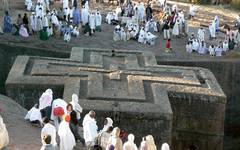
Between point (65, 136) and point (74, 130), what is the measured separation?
672 mm

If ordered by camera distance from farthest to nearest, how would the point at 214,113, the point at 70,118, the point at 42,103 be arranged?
1. the point at 214,113
2. the point at 42,103
3. the point at 70,118

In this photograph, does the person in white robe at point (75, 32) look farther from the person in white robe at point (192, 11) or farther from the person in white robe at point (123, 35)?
the person in white robe at point (192, 11)

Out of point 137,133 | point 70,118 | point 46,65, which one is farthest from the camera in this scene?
point 46,65

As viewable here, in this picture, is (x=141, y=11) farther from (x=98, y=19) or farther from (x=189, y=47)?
(x=189, y=47)

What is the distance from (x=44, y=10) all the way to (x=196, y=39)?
5856 mm

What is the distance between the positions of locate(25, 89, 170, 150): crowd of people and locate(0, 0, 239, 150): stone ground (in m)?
0.38

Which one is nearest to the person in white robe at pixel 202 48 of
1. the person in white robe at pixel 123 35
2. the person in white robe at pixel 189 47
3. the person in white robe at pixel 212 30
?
the person in white robe at pixel 189 47

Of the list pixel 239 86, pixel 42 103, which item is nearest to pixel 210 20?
pixel 239 86

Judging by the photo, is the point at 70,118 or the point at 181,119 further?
the point at 181,119

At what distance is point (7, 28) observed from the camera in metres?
18.9

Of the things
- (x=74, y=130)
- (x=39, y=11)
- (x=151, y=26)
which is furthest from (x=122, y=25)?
(x=74, y=130)

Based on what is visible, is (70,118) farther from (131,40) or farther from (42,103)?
(131,40)

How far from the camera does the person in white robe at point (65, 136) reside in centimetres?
928

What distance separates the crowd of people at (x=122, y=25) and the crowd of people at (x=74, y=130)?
8.30 m
